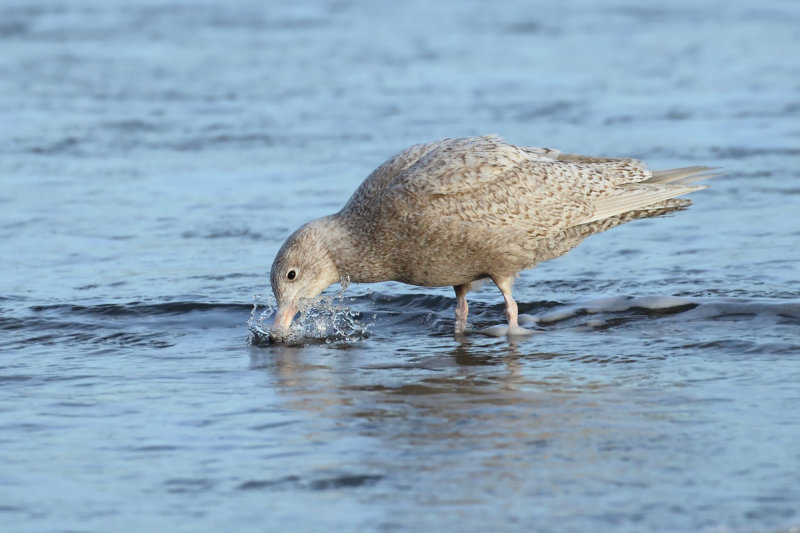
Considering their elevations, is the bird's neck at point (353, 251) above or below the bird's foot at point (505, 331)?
above

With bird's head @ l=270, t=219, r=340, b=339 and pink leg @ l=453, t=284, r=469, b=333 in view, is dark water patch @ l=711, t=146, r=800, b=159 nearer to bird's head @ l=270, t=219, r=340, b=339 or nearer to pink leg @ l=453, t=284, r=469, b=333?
pink leg @ l=453, t=284, r=469, b=333

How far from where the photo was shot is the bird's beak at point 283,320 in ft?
26.8

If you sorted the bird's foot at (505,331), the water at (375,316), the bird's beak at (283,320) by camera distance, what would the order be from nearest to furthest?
the water at (375,316) < the bird's beak at (283,320) < the bird's foot at (505,331)

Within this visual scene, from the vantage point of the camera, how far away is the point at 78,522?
5047 millimetres

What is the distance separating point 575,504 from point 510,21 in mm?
17818

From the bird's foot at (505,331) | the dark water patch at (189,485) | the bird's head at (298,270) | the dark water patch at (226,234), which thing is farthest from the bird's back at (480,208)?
the dark water patch at (189,485)

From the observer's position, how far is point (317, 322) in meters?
8.60

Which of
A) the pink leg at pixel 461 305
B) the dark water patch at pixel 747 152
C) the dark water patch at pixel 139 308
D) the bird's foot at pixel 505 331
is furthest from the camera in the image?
the dark water patch at pixel 747 152

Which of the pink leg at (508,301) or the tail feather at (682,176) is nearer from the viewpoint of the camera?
the pink leg at (508,301)

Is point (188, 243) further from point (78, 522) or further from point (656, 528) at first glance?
point (656, 528)

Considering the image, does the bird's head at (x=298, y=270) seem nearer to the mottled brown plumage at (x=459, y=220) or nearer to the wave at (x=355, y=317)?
the mottled brown plumage at (x=459, y=220)

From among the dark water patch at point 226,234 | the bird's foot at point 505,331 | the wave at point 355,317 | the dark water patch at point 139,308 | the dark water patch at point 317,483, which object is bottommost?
the dark water patch at point 317,483

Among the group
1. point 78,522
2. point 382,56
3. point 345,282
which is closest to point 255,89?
point 382,56

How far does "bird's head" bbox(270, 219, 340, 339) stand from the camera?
8250 millimetres
